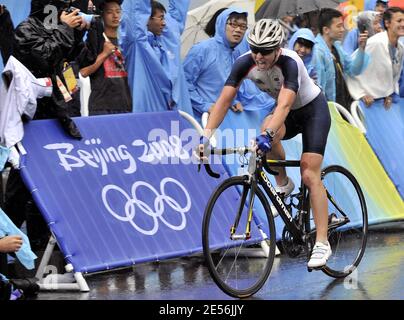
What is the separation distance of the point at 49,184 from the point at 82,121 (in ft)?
2.97

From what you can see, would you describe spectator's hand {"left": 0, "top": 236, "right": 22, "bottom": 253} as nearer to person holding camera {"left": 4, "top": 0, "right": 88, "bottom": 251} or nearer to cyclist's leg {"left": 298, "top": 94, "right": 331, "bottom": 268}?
person holding camera {"left": 4, "top": 0, "right": 88, "bottom": 251}

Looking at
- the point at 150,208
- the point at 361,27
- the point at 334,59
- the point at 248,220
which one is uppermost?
the point at 248,220

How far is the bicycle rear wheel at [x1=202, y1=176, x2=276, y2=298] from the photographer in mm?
8734

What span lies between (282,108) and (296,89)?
24 centimetres

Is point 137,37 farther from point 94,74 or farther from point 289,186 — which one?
point 289,186

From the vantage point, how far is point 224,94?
30.3 ft

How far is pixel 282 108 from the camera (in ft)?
29.6

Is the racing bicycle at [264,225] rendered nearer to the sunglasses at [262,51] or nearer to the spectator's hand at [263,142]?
the spectator's hand at [263,142]

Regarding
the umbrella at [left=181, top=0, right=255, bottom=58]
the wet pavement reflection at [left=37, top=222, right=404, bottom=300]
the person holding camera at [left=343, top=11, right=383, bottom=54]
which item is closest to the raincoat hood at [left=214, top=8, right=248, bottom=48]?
the umbrella at [left=181, top=0, right=255, bottom=58]

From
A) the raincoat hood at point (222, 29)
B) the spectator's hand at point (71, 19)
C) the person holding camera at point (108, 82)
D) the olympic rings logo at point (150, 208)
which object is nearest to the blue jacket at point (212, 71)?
the raincoat hood at point (222, 29)

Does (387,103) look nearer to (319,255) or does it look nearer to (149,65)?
(149,65)

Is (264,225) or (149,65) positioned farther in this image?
(149,65)

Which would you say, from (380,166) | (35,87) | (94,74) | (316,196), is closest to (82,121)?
(35,87)

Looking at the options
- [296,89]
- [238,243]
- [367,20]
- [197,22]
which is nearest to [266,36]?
[296,89]
